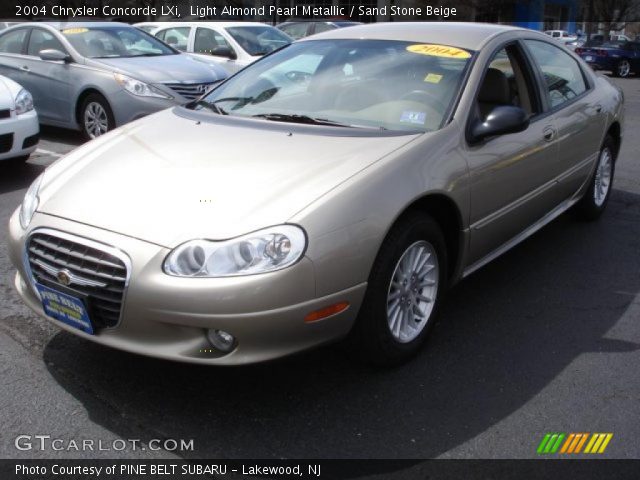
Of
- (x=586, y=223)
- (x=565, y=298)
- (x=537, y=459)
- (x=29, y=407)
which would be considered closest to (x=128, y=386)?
(x=29, y=407)

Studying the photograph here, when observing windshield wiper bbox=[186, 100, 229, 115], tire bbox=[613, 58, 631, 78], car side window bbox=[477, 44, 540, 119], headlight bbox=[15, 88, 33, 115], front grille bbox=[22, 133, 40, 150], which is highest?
car side window bbox=[477, 44, 540, 119]

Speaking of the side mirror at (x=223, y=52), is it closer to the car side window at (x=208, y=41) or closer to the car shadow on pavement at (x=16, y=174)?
the car side window at (x=208, y=41)

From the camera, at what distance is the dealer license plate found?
111 inches

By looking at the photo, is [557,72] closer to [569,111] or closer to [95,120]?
[569,111]

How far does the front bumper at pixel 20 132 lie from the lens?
6.43 m

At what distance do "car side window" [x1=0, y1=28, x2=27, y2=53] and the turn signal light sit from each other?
7817mm

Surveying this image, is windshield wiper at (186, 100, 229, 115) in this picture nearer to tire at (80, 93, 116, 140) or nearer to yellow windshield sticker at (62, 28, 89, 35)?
tire at (80, 93, 116, 140)

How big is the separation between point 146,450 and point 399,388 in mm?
1126

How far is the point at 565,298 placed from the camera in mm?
4195

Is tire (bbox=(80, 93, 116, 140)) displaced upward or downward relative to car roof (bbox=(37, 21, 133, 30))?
downward

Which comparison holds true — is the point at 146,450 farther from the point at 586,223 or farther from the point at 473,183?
the point at 586,223

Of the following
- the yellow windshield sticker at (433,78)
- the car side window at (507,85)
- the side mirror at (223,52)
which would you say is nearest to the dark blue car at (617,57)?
the side mirror at (223,52)

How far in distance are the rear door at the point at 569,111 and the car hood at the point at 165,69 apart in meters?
4.70

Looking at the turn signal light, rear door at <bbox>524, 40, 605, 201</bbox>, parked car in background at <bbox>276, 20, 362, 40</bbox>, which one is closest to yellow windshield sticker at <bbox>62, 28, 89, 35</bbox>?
rear door at <bbox>524, 40, 605, 201</bbox>
